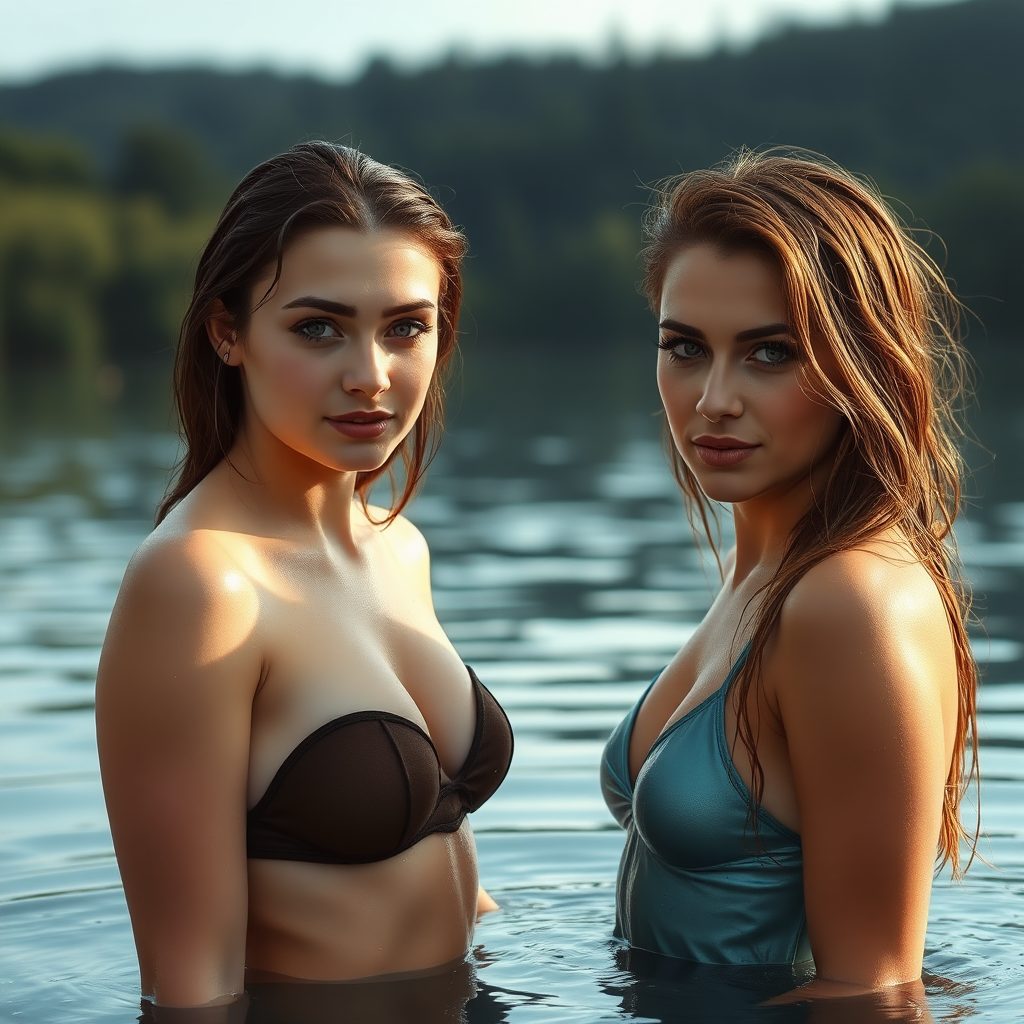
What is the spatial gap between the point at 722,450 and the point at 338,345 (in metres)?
0.84

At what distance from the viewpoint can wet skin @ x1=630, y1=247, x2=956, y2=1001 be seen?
9.89 ft

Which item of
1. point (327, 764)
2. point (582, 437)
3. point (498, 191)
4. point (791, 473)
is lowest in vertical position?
point (327, 764)

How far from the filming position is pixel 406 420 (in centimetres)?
348

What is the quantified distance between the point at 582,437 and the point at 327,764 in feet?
75.1

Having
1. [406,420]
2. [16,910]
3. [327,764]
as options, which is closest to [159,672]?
[327,764]

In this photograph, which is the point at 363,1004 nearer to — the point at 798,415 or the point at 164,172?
the point at 798,415

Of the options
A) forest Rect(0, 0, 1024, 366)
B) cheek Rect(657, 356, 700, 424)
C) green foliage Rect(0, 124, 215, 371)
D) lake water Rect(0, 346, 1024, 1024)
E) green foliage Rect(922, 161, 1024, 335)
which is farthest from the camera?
forest Rect(0, 0, 1024, 366)

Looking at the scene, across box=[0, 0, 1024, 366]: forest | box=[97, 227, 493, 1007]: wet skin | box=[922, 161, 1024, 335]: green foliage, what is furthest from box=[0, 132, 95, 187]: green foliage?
box=[97, 227, 493, 1007]: wet skin

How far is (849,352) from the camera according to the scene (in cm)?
325

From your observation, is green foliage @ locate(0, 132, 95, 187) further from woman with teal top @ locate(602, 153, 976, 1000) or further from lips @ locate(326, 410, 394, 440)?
woman with teal top @ locate(602, 153, 976, 1000)

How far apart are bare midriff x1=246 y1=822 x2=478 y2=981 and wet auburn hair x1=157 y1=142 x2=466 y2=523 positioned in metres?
0.87

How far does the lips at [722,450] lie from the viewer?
3.34 m

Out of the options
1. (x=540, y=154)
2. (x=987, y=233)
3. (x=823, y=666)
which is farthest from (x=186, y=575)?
(x=540, y=154)

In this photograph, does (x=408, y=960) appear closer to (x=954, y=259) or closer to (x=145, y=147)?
(x=954, y=259)
